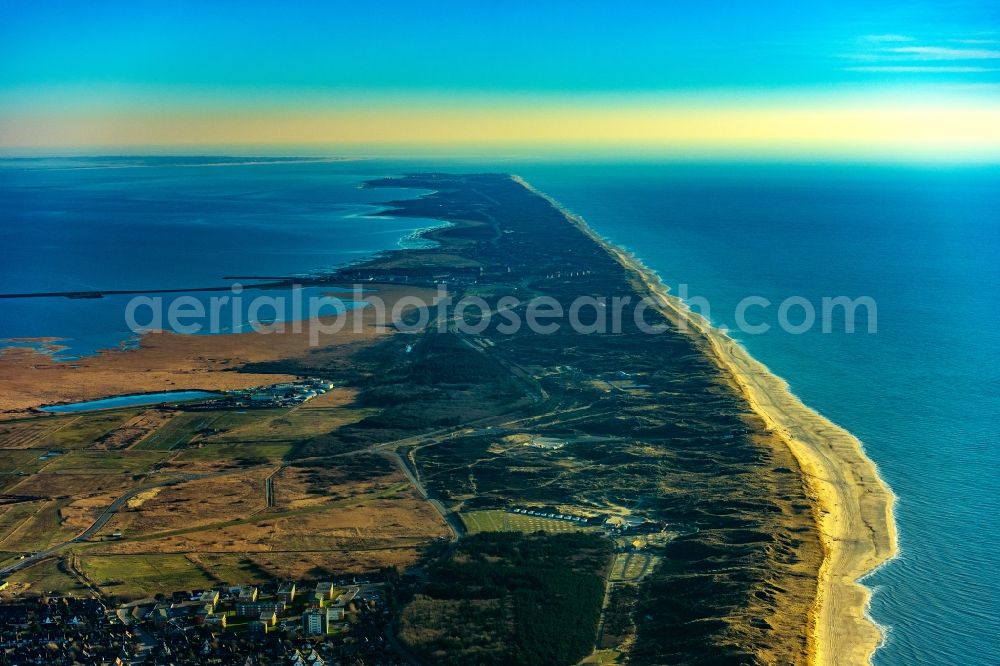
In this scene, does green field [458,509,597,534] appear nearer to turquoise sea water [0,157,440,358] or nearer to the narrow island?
the narrow island

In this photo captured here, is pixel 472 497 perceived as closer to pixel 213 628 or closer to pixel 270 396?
pixel 213 628

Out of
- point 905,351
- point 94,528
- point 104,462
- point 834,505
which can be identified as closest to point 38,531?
point 94,528

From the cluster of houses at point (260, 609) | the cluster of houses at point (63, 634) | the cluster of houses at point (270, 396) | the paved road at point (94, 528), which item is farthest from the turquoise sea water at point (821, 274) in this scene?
the paved road at point (94, 528)

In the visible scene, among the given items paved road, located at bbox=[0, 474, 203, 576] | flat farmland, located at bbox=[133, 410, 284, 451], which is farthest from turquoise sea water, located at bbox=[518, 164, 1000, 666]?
flat farmland, located at bbox=[133, 410, 284, 451]

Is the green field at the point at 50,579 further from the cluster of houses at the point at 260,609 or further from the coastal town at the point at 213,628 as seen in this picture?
the cluster of houses at the point at 260,609

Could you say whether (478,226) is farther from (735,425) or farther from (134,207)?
(735,425)

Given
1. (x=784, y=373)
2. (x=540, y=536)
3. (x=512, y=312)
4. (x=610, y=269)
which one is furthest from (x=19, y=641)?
(x=610, y=269)
